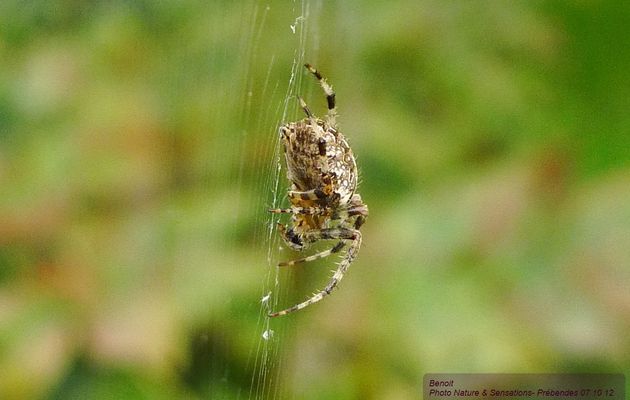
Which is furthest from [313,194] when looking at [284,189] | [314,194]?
[284,189]

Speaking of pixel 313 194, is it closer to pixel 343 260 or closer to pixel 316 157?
pixel 316 157

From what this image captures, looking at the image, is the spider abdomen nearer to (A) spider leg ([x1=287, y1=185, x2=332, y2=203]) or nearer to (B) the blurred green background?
(A) spider leg ([x1=287, y1=185, x2=332, y2=203])

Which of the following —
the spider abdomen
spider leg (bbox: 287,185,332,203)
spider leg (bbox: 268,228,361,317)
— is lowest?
spider leg (bbox: 268,228,361,317)

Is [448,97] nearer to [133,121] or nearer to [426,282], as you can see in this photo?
[426,282]

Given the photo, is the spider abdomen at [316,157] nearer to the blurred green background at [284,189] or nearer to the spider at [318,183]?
the spider at [318,183]

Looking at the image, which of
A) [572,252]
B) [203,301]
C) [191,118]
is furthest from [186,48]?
[572,252]

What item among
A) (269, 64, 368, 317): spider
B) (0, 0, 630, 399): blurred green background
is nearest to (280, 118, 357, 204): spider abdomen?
(269, 64, 368, 317): spider

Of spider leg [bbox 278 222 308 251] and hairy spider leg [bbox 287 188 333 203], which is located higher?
hairy spider leg [bbox 287 188 333 203]
